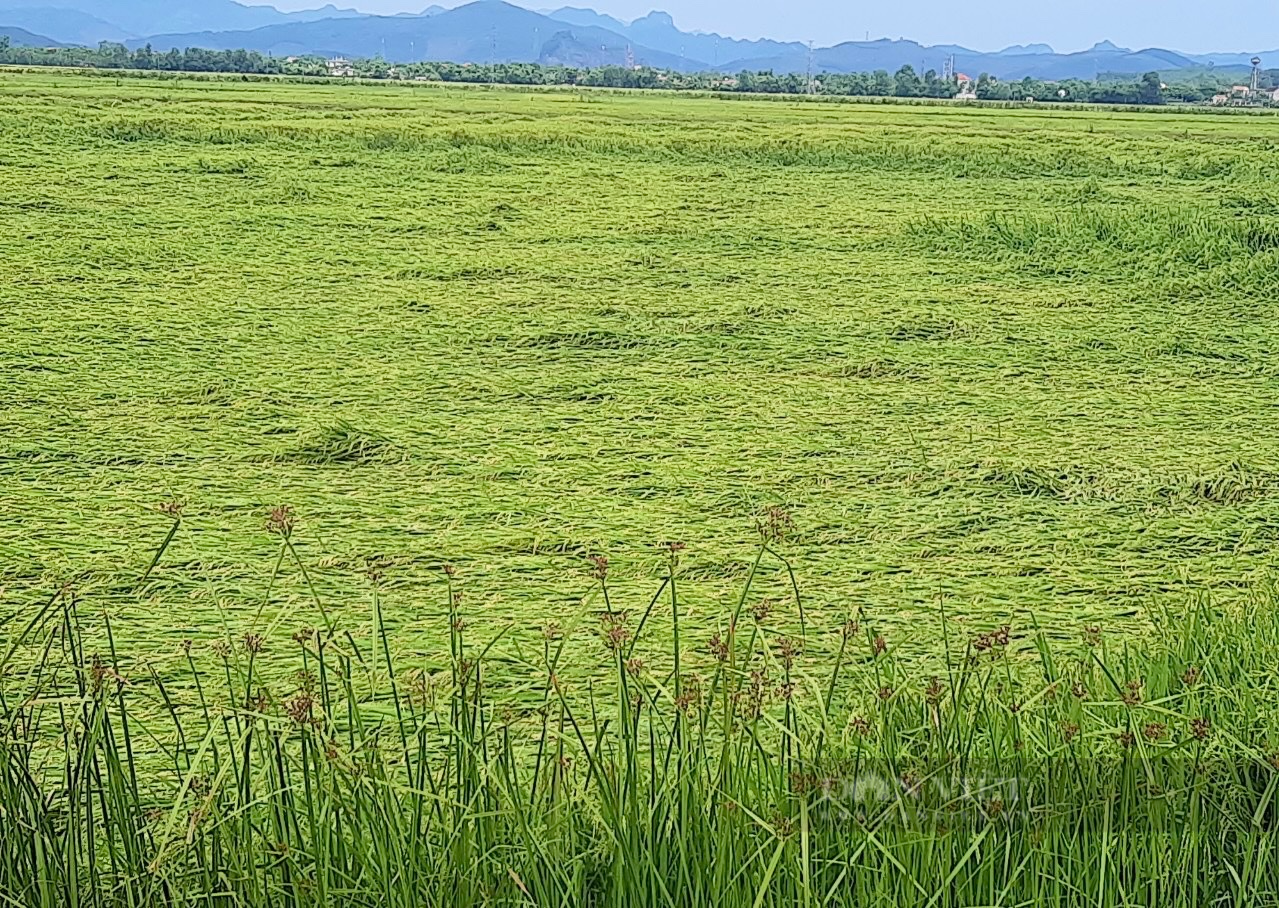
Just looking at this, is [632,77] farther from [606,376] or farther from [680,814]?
[680,814]

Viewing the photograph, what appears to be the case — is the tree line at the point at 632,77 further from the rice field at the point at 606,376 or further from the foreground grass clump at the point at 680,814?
the foreground grass clump at the point at 680,814

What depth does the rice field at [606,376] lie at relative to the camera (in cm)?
153

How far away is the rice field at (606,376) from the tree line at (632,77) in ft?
14.7

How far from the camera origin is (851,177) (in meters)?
4.76

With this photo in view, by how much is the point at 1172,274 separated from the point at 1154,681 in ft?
7.81

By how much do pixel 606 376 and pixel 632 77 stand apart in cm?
916

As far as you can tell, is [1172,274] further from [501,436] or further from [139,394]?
[139,394]

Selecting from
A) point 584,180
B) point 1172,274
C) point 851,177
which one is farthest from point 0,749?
point 851,177

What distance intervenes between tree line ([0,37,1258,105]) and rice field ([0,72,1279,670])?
447 cm

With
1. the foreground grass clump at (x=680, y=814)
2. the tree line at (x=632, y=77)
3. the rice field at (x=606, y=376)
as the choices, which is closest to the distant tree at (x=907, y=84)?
the tree line at (x=632, y=77)

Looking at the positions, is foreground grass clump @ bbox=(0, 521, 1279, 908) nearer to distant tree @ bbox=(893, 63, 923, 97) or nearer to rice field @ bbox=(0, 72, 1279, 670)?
rice field @ bbox=(0, 72, 1279, 670)

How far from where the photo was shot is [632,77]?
36.4 ft

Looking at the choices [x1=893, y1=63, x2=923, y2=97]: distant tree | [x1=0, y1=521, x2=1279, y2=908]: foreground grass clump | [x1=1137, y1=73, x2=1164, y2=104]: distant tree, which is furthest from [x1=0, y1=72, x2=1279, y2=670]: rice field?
[x1=893, y1=63, x2=923, y2=97]: distant tree

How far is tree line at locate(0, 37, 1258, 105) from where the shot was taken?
9055mm
